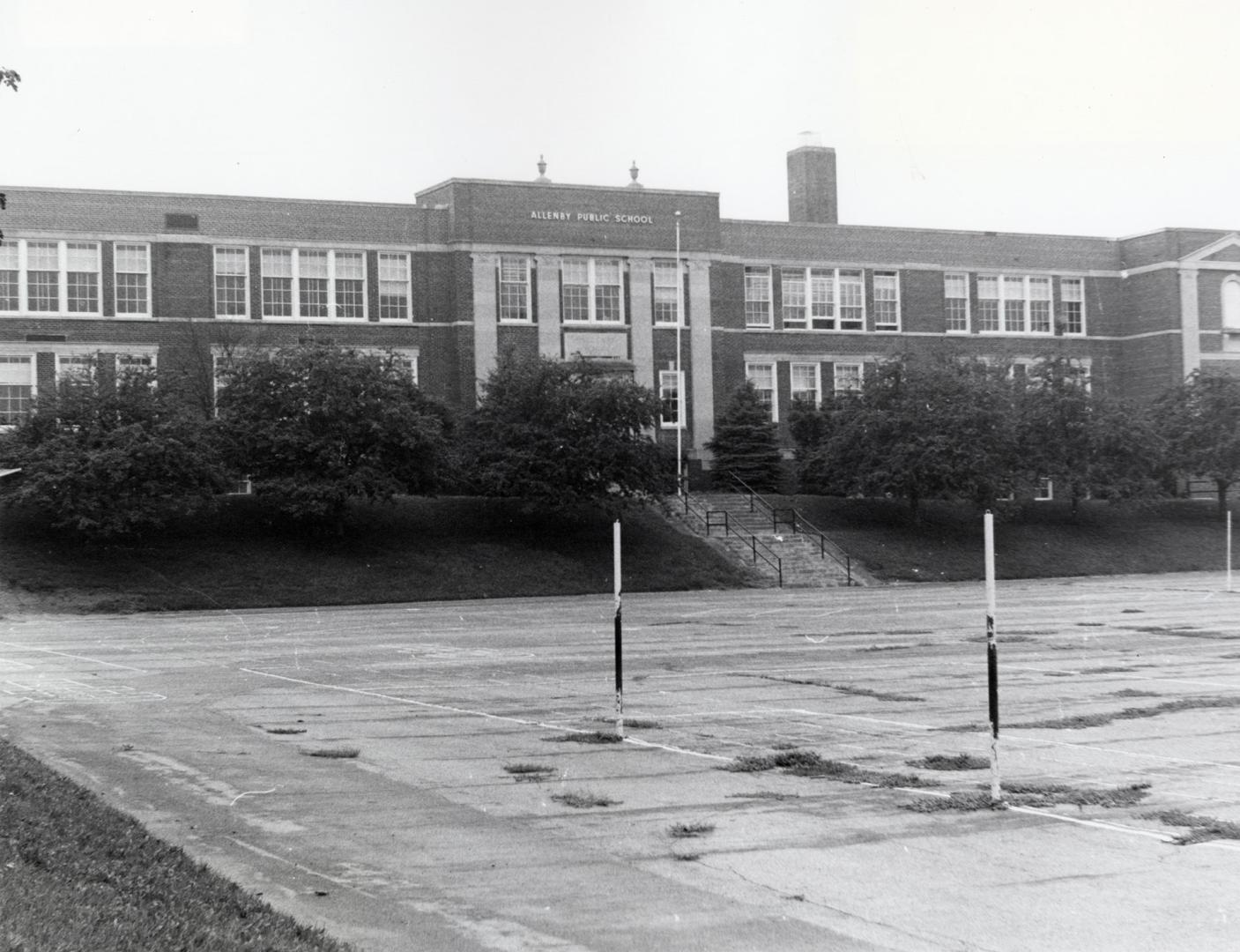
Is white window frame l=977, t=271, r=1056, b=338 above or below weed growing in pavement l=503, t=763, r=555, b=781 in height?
above

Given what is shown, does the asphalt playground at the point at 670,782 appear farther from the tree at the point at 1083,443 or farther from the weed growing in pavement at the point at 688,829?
the tree at the point at 1083,443

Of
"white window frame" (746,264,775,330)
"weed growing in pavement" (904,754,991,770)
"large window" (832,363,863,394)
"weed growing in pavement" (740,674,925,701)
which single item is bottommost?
"weed growing in pavement" (740,674,925,701)

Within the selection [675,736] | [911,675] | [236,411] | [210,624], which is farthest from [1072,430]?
[675,736]

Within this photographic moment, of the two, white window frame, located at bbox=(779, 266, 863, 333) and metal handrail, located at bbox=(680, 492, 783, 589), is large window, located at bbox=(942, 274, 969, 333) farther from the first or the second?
metal handrail, located at bbox=(680, 492, 783, 589)

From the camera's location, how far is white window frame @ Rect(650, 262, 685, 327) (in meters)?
61.1

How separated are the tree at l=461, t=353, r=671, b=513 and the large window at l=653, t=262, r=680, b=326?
11.7m

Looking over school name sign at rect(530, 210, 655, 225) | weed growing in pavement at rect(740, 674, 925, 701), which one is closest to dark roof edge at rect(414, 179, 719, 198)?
school name sign at rect(530, 210, 655, 225)

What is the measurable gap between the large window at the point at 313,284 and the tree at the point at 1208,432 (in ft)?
109

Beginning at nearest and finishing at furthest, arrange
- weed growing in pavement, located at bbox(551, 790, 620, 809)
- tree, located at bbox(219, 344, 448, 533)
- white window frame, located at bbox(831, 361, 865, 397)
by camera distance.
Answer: weed growing in pavement, located at bbox(551, 790, 620, 809), tree, located at bbox(219, 344, 448, 533), white window frame, located at bbox(831, 361, 865, 397)

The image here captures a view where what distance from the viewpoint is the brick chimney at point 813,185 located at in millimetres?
68688

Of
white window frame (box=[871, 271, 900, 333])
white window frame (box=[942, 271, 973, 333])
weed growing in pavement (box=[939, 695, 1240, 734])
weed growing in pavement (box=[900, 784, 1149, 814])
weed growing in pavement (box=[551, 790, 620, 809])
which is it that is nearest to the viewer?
weed growing in pavement (box=[900, 784, 1149, 814])

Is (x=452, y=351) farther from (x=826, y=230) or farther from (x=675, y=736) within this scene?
(x=675, y=736)

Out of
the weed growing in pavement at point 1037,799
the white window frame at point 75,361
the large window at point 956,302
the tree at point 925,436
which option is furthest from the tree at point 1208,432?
the weed growing in pavement at point 1037,799

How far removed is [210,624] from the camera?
110ft
